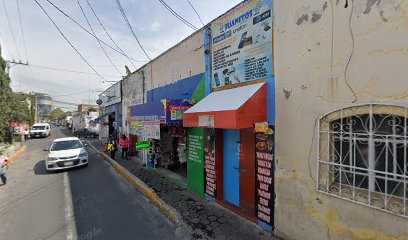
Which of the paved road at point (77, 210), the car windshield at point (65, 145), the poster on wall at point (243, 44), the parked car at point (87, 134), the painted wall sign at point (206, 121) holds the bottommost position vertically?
the paved road at point (77, 210)

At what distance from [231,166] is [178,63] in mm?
4526

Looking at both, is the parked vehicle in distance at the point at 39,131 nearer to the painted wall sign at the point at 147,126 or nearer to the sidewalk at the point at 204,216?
the painted wall sign at the point at 147,126

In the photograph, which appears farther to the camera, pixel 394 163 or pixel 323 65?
pixel 323 65

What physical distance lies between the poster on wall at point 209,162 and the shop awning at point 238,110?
1207 millimetres

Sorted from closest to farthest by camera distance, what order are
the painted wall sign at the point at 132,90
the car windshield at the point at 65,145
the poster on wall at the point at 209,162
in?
the poster on wall at the point at 209,162 → the car windshield at the point at 65,145 → the painted wall sign at the point at 132,90

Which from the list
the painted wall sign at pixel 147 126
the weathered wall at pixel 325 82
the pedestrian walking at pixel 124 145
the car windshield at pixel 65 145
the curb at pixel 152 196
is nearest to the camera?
the weathered wall at pixel 325 82

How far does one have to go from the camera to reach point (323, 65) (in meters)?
3.77

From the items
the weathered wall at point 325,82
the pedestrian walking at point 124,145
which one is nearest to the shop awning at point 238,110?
the weathered wall at point 325,82

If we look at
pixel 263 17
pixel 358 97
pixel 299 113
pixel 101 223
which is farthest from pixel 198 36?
pixel 101 223

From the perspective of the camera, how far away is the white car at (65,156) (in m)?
10.5

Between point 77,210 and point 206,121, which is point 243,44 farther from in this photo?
point 77,210

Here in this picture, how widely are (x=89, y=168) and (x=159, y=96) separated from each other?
16.7 feet

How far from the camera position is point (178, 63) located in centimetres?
873

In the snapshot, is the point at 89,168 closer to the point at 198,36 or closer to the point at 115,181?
the point at 115,181
